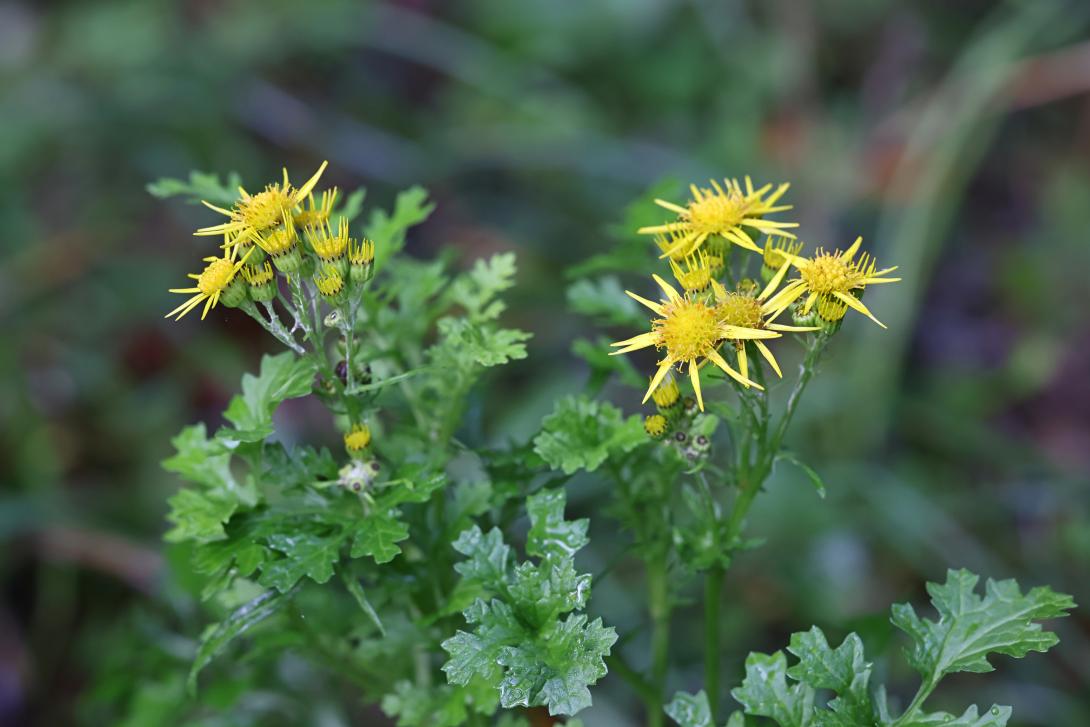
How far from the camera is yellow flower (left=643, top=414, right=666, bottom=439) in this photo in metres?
→ 1.32

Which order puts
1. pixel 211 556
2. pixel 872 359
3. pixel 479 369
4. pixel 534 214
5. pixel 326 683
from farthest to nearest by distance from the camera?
pixel 534 214 → pixel 872 359 → pixel 326 683 → pixel 479 369 → pixel 211 556

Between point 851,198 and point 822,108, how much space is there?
27.0 inches

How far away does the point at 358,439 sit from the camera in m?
1.35

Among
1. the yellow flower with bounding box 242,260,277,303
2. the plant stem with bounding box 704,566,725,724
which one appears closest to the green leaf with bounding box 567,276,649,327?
the plant stem with bounding box 704,566,725,724

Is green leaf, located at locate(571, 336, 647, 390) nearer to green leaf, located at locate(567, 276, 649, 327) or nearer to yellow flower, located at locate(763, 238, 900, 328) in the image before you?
green leaf, located at locate(567, 276, 649, 327)

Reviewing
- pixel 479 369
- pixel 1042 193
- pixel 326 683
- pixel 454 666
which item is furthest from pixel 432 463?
pixel 1042 193

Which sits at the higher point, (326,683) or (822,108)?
(822,108)

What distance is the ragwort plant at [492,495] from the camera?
1278 mm

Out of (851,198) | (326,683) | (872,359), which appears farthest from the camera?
(851,198)

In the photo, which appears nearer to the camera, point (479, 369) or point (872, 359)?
point (479, 369)

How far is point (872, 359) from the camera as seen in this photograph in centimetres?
360

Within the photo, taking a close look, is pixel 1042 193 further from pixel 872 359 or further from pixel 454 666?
pixel 454 666

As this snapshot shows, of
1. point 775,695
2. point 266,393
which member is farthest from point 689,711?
point 266,393

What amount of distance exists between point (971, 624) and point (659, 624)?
0.44 m
